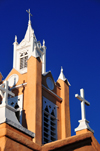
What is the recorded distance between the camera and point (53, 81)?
2242 cm

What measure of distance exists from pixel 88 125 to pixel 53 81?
9261mm

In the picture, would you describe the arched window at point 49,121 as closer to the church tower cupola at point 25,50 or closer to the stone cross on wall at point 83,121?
the church tower cupola at point 25,50

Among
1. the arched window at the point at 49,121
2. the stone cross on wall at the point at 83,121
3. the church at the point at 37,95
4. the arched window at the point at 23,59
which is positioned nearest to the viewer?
the stone cross on wall at the point at 83,121

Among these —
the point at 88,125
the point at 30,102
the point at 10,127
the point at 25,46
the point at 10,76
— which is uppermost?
the point at 25,46

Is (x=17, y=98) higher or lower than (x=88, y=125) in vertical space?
higher

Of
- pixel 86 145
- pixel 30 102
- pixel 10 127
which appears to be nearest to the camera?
pixel 10 127

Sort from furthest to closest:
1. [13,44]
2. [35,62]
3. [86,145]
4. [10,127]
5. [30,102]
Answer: [13,44] → [35,62] → [30,102] → [86,145] → [10,127]

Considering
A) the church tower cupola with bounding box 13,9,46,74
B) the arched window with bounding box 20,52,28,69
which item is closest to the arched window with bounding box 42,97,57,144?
the church tower cupola with bounding box 13,9,46,74

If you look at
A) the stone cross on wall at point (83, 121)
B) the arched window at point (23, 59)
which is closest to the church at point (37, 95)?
the arched window at point (23, 59)

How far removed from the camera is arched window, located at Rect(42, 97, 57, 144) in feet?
65.6

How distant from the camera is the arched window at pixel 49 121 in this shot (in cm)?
1999

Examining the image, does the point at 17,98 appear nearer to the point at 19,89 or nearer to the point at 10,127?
the point at 19,89

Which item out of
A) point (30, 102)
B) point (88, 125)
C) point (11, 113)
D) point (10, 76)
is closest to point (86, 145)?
point (88, 125)

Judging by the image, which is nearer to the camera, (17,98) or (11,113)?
(11,113)
